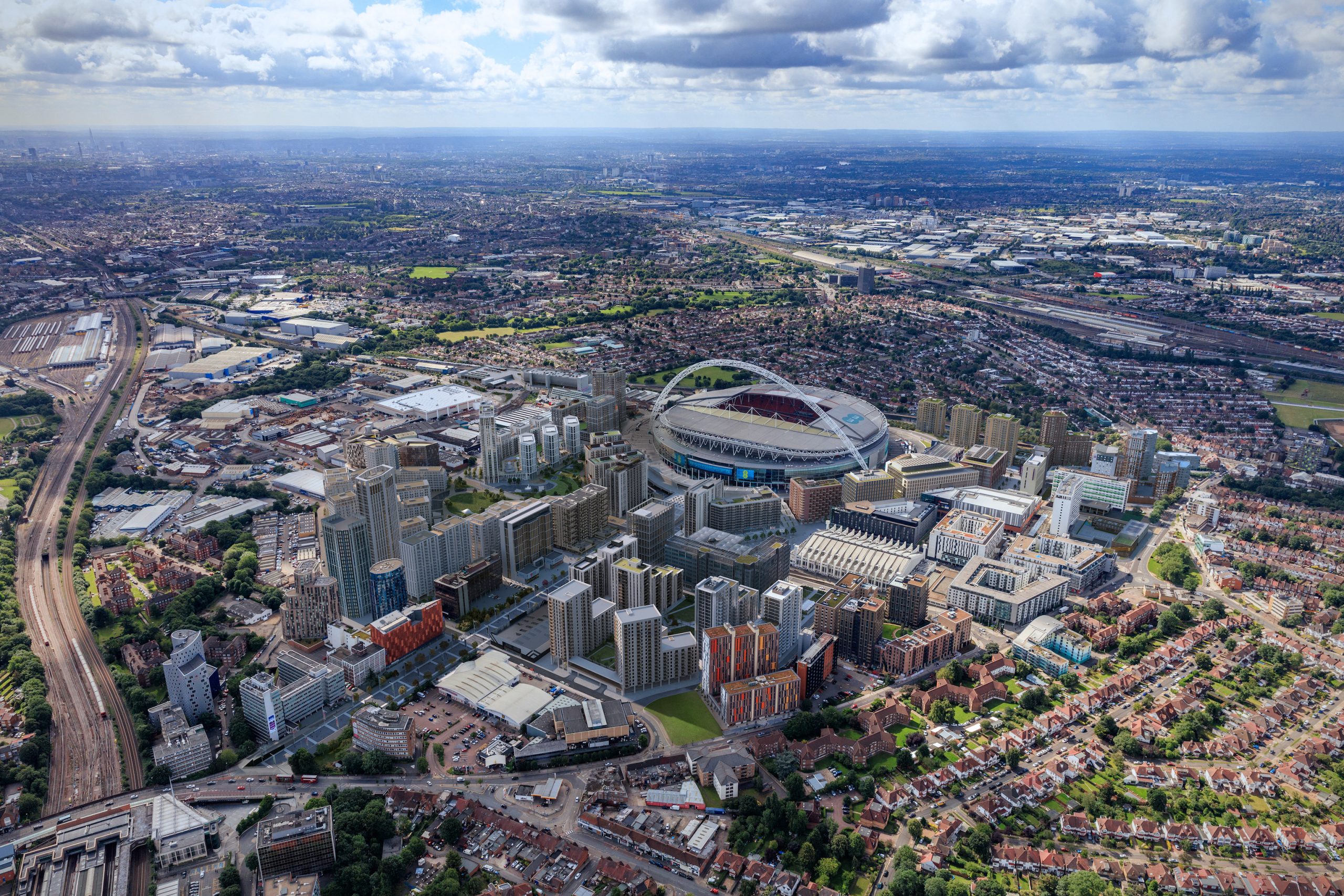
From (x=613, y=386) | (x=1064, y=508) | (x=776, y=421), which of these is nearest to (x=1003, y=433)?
(x=1064, y=508)

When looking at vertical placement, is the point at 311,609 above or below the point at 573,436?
below

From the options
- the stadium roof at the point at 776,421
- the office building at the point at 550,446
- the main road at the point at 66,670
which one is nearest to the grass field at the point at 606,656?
the main road at the point at 66,670

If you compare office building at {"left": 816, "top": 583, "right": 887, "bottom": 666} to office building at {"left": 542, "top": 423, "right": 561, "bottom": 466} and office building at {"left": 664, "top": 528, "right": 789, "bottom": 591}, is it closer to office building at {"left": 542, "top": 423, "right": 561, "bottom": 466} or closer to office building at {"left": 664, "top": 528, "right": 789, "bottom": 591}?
office building at {"left": 664, "top": 528, "right": 789, "bottom": 591}

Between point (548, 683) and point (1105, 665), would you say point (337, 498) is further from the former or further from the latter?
point (1105, 665)

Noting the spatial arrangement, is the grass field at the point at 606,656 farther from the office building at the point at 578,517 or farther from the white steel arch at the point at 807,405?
the white steel arch at the point at 807,405

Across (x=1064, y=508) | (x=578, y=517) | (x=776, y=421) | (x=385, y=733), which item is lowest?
(x=385, y=733)

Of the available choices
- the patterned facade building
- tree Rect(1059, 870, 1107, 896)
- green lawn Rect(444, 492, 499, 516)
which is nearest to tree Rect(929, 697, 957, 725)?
the patterned facade building

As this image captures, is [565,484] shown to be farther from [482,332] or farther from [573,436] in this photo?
[482,332]
